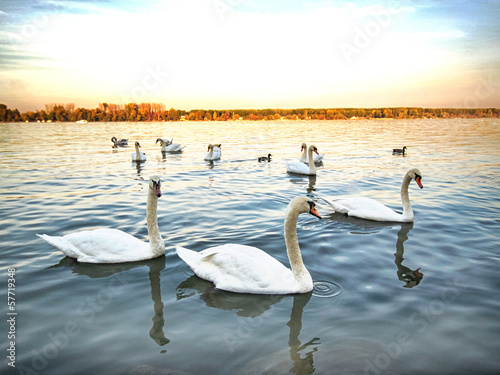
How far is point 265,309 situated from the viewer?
5531mm

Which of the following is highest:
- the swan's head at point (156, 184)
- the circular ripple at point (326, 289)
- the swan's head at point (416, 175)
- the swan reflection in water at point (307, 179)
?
the swan's head at point (156, 184)

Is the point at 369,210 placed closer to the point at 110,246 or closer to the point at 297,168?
the point at 110,246

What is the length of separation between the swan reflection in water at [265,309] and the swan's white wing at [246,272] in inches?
5.3

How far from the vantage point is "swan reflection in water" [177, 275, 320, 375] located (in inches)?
170

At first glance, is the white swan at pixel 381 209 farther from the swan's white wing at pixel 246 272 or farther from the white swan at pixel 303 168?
the white swan at pixel 303 168

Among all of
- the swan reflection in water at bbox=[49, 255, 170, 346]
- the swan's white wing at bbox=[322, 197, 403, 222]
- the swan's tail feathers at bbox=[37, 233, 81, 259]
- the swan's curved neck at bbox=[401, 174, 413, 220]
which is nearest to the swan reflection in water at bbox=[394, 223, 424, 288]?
the swan's white wing at bbox=[322, 197, 403, 222]

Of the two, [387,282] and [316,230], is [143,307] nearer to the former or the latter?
[387,282]

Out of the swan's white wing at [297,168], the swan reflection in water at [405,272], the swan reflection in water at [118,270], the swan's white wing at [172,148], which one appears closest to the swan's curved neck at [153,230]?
the swan reflection in water at [118,270]

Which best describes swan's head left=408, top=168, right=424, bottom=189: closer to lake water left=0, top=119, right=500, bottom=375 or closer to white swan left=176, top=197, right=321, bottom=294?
lake water left=0, top=119, right=500, bottom=375

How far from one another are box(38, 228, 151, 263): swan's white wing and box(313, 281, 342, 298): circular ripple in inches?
132

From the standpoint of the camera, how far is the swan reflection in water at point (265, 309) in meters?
4.33

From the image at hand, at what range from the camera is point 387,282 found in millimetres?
6418

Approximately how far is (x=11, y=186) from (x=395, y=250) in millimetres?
14913

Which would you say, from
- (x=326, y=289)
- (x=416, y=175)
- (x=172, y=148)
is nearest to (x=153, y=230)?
(x=326, y=289)
